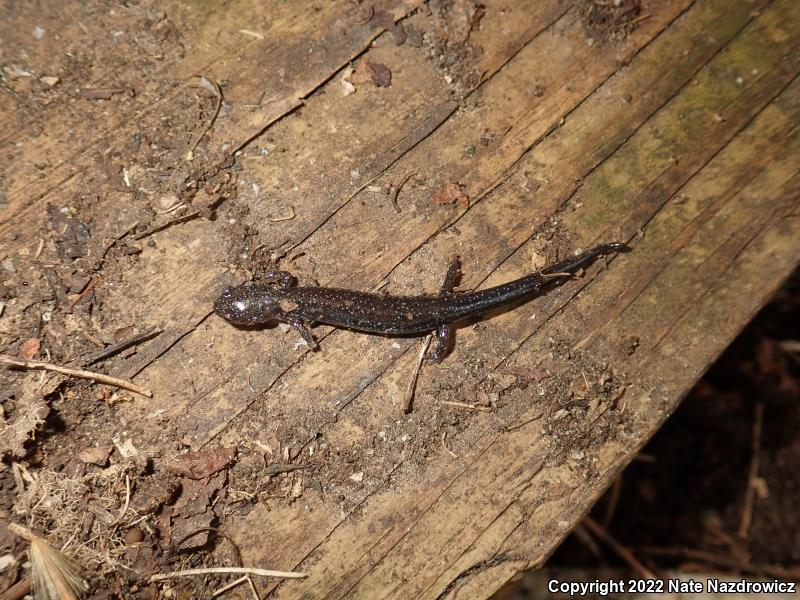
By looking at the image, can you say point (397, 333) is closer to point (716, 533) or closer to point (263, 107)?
point (263, 107)

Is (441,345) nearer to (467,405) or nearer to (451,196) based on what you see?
(467,405)

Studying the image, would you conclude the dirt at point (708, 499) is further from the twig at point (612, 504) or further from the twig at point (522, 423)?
the twig at point (522, 423)

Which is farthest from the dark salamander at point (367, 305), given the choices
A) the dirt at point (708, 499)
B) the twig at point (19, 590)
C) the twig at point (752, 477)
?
the twig at point (752, 477)

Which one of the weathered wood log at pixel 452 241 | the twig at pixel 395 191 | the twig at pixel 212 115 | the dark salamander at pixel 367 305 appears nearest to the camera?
the weathered wood log at pixel 452 241

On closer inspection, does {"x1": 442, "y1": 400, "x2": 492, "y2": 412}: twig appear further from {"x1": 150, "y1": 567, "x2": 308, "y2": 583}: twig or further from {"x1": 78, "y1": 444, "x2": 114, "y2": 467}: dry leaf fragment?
{"x1": 78, "y1": 444, "x2": 114, "y2": 467}: dry leaf fragment

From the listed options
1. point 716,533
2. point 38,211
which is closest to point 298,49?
point 38,211

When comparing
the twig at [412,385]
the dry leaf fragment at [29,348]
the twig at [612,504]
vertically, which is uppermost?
the dry leaf fragment at [29,348]

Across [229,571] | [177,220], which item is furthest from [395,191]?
[229,571]

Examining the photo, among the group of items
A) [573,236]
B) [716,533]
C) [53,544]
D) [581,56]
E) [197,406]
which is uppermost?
[581,56]
